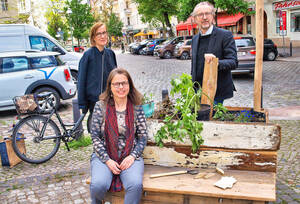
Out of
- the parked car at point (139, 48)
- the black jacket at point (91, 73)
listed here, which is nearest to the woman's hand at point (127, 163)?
the black jacket at point (91, 73)

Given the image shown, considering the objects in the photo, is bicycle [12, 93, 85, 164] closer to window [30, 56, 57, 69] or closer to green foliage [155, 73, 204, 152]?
green foliage [155, 73, 204, 152]

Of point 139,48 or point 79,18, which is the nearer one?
point 139,48

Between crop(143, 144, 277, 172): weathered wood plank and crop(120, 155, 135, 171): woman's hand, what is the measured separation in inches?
8.1

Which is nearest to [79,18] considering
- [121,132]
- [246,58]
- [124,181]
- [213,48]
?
[246,58]

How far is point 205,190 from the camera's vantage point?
2.58m

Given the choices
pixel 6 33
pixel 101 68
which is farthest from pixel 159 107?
pixel 6 33

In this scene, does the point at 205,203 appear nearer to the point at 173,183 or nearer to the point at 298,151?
the point at 173,183

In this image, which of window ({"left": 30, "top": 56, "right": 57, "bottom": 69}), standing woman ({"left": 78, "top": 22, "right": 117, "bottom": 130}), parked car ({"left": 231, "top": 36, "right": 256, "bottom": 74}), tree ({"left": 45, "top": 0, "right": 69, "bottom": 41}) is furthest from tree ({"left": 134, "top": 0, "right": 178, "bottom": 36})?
standing woman ({"left": 78, "top": 22, "right": 117, "bottom": 130})

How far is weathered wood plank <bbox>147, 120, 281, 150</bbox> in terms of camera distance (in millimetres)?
2717

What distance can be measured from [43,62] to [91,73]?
4.97 meters

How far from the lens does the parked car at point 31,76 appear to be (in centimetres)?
881

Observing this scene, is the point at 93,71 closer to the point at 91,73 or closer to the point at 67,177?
the point at 91,73

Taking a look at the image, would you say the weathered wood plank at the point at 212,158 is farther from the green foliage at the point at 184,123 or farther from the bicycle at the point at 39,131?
the bicycle at the point at 39,131

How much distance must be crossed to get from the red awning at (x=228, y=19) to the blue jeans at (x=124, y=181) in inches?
1182
